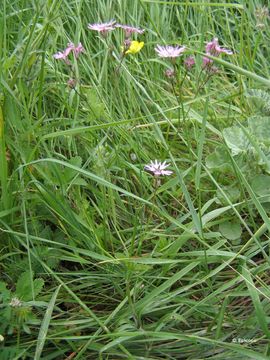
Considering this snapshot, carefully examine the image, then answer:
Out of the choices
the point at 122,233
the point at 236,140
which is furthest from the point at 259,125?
the point at 122,233

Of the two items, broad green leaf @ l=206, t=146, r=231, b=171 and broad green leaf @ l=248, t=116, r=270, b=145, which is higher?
broad green leaf @ l=248, t=116, r=270, b=145

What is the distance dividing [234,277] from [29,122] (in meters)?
0.58

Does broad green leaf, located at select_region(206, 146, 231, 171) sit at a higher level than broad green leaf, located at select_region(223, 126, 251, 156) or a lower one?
lower

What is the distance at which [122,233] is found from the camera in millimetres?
1528

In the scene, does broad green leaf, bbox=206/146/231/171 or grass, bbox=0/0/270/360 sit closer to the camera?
grass, bbox=0/0/270/360

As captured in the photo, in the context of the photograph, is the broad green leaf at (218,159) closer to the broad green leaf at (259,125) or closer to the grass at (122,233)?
the grass at (122,233)

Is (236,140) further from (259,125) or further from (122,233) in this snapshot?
(122,233)

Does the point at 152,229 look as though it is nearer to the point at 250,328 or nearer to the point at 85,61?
the point at 250,328

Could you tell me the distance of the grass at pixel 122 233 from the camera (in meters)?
1.29

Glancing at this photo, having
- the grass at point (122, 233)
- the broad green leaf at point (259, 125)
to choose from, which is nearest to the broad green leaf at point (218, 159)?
the grass at point (122, 233)

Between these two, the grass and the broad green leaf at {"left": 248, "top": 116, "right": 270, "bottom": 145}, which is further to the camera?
the broad green leaf at {"left": 248, "top": 116, "right": 270, "bottom": 145}

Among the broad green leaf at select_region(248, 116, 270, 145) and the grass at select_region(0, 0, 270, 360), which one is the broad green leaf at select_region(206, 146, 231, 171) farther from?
the broad green leaf at select_region(248, 116, 270, 145)

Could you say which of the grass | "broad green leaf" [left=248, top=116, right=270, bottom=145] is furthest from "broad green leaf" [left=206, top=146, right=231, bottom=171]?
"broad green leaf" [left=248, top=116, right=270, bottom=145]

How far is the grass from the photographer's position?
129cm
